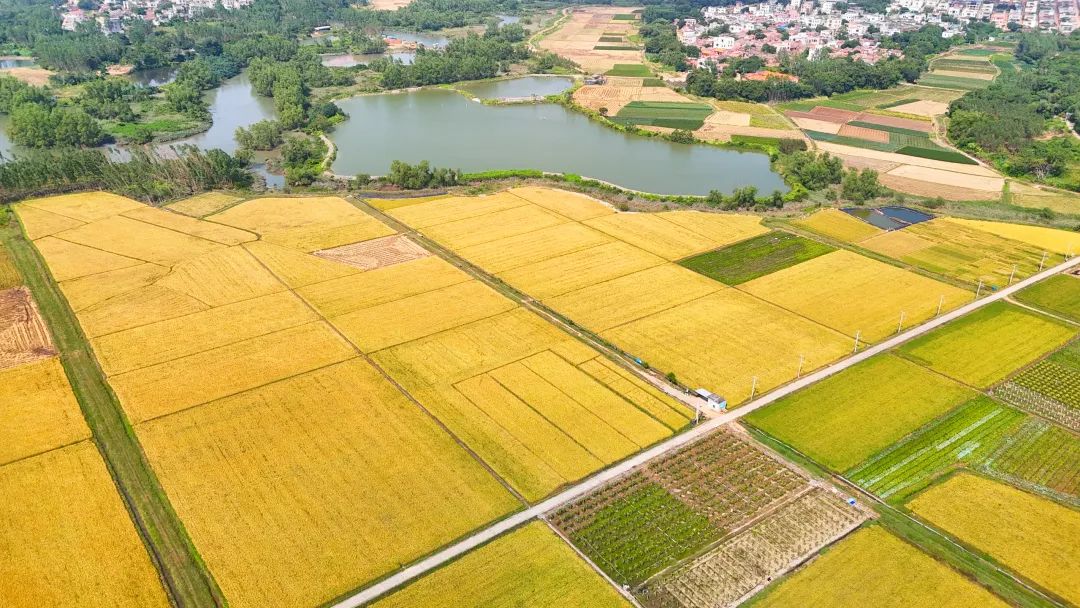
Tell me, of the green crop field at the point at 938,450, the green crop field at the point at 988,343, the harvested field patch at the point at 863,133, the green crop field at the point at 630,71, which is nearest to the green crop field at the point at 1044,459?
the green crop field at the point at 938,450

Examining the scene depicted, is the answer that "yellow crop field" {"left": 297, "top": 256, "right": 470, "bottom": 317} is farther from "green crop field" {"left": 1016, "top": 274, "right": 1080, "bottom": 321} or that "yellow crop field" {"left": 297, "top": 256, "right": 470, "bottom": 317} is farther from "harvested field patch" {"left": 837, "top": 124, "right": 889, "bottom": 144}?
"harvested field patch" {"left": 837, "top": 124, "right": 889, "bottom": 144}

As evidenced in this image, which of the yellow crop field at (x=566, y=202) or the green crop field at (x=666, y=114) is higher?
the green crop field at (x=666, y=114)

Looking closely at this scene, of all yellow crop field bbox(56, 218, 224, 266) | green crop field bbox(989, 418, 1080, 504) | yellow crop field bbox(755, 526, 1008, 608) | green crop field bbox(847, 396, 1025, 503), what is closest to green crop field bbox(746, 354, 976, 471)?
green crop field bbox(847, 396, 1025, 503)

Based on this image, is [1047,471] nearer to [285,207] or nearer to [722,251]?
[722,251]

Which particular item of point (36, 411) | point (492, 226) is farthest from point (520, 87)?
point (36, 411)

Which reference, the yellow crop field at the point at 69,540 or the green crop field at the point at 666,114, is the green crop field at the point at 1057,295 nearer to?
the green crop field at the point at 666,114

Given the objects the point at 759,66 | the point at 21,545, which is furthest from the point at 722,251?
the point at 759,66
